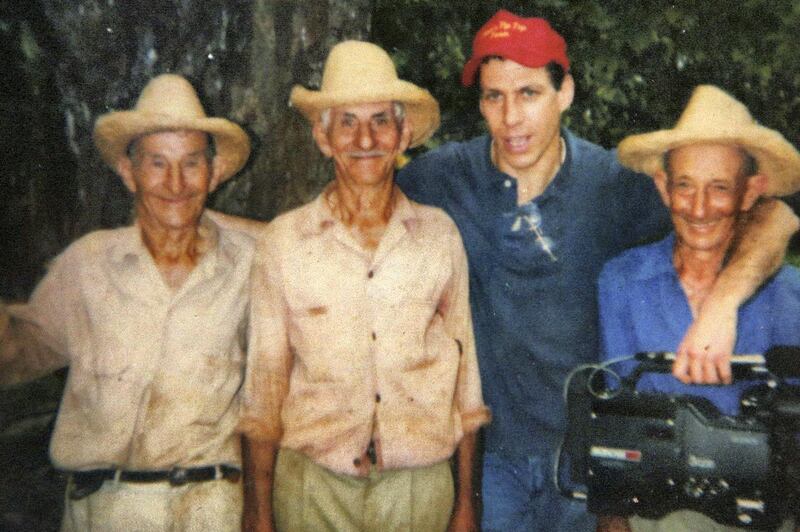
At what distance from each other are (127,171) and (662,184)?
198cm

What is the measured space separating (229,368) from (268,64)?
1.22 metres

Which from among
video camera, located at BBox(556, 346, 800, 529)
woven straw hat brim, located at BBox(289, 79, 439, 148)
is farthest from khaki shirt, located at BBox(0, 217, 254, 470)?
video camera, located at BBox(556, 346, 800, 529)

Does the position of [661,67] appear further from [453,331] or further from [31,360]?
[31,360]

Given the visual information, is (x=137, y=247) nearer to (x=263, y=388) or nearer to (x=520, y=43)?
(x=263, y=388)

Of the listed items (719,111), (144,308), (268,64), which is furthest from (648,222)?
(144,308)

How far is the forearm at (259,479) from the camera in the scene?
9.68 ft

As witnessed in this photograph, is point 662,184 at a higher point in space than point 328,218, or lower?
higher

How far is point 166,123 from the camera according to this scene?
9.66 ft

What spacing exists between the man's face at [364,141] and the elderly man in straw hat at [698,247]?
0.87m

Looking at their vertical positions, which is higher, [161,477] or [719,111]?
[719,111]

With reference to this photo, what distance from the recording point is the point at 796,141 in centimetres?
300

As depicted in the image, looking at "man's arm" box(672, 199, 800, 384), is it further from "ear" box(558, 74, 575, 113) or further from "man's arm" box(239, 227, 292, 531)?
"man's arm" box(239, 227, 292, 531)

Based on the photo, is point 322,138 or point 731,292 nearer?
point 731,292

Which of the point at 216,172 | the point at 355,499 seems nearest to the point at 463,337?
the point at 355,499
